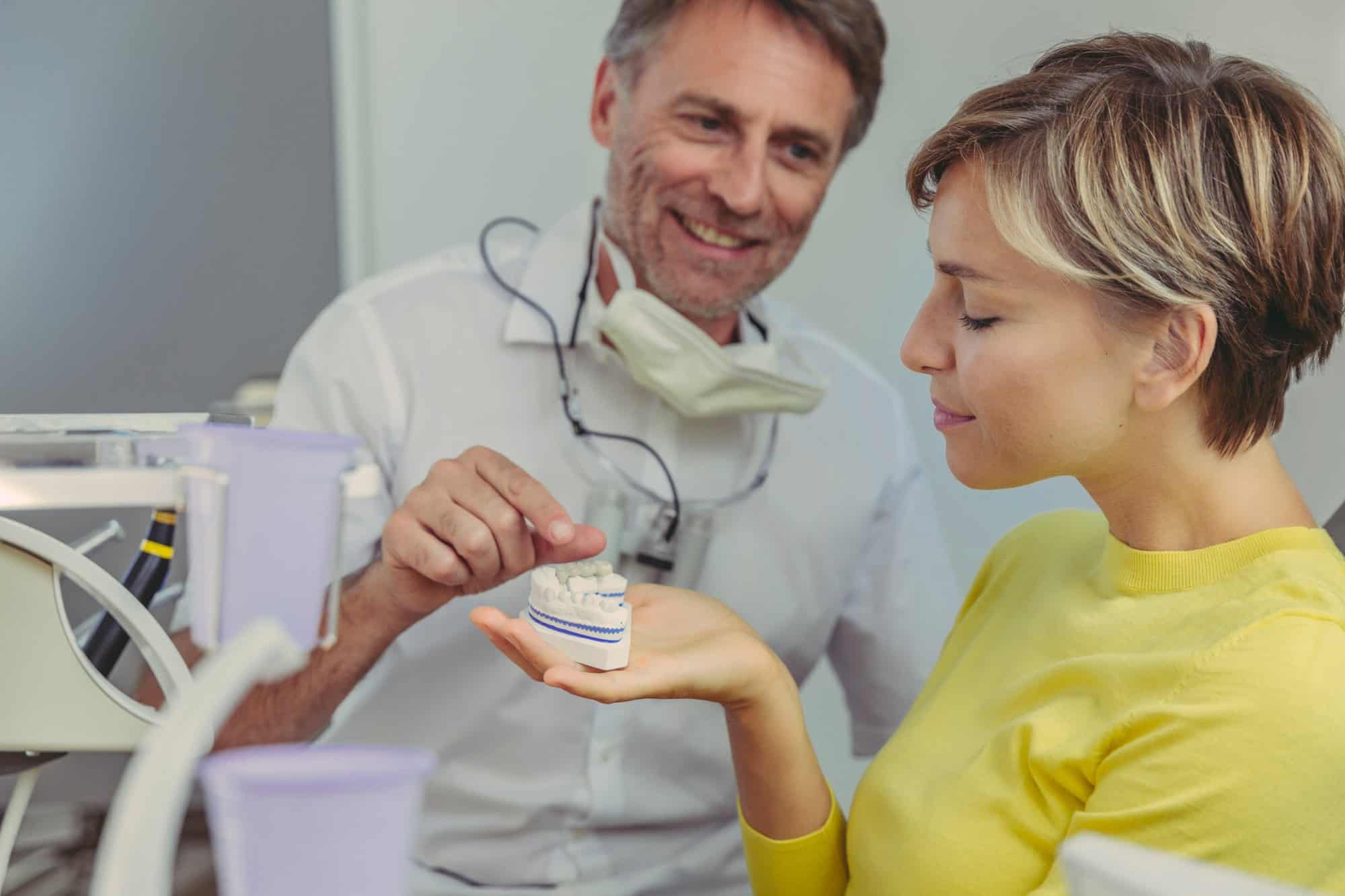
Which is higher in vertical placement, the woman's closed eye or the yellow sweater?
the woman's closed eye

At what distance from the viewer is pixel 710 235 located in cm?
→ 147

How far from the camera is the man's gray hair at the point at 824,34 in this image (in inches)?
55.7

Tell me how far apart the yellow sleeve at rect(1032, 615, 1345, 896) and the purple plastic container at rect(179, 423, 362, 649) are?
0.58m

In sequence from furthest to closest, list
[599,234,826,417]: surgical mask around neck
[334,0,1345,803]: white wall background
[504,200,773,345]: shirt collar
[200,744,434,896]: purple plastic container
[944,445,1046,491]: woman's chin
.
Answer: [334,0,1345,803]: white wall background, [504,200,773,345]: shirt collar, [599,234,826,417]: surgical mask around neck, [944,445,1046,491]: woman's chin, [200,744,434,896]: purple plastic container

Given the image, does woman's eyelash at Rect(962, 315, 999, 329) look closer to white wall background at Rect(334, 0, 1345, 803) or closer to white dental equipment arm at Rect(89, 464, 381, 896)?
white dental equipment arm at Rect(89, 464, 381, 896)

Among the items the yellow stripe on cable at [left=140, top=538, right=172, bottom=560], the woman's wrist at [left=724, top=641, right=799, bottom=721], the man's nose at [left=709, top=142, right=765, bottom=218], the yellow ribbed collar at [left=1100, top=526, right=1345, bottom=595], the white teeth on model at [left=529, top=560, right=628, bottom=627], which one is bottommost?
the woman's wrist at [left=724, top=641, right=799, bottom=721]

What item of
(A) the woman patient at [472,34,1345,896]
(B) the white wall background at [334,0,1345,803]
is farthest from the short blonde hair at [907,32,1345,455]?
(B) the white wall background at [334,0,1345,803]

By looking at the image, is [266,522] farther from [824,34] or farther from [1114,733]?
[824,34]

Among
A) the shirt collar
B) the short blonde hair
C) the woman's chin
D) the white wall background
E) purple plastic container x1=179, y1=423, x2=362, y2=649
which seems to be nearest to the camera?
purple plastic container x1=179, y1=423, x2=362, y2=649

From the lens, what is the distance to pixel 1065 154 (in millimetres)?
877

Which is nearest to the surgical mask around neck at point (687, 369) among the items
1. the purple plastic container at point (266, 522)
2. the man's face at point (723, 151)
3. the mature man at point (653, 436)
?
the mature man at point (653, 436)

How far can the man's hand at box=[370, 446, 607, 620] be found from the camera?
3.27 ft

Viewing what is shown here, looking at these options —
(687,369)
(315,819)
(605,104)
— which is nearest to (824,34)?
(605,104)

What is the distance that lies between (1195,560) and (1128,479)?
8 cm
